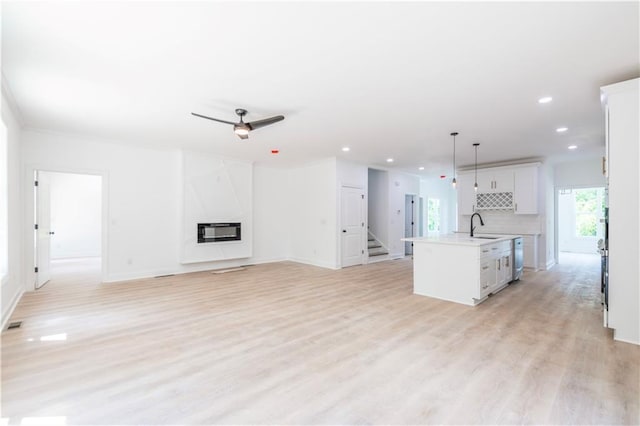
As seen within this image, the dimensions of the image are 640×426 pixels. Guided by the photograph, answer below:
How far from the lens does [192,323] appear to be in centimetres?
351

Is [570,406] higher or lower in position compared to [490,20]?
lower

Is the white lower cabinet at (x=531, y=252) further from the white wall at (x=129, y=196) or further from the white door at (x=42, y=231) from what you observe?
the white door at (x=42, y=231)

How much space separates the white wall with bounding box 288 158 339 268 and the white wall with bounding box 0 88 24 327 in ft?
18.2

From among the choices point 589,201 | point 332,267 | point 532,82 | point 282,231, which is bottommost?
point 332,267

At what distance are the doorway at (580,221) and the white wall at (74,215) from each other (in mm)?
15471

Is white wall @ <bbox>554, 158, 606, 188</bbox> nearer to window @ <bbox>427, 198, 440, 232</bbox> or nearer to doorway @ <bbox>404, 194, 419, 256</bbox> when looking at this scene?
doorway @ <bbox>404, 194, 419, 256</bbox>

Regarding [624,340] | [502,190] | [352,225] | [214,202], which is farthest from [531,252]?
[214,202]

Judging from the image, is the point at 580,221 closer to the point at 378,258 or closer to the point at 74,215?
the point at 378,258

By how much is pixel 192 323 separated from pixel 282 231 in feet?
16.8

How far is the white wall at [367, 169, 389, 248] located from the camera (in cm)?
869

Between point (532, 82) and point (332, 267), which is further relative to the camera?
point (332, 267)

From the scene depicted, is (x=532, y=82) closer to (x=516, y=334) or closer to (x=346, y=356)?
(x=516, y=334)

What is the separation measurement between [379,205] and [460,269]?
15.2 ft

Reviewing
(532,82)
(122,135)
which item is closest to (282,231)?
(122,135)
